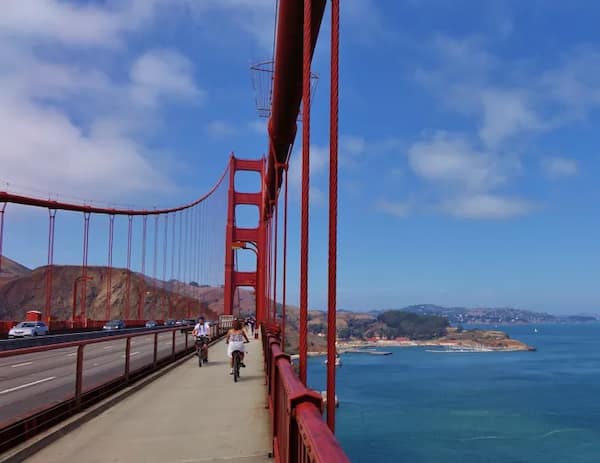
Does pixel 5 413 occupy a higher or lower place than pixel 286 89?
lower

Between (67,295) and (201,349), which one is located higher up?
(67,295)

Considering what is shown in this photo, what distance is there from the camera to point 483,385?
82.6 metres

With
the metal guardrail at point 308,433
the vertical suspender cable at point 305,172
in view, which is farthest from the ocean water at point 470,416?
the metal guardrail at point 308,433

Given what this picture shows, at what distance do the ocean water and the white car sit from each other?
924 inches

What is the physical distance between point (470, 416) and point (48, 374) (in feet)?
189

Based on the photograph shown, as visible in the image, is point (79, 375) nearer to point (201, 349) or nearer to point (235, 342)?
point (235, 342)

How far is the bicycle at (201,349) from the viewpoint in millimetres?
14755

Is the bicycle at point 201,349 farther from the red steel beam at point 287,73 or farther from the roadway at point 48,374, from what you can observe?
the red steel beam at point 287,73

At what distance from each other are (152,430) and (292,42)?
6.29 meters

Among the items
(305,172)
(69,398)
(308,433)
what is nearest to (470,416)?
(69,398)

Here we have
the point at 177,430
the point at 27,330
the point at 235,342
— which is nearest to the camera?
the point at 177,430

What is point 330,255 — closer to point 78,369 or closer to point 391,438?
point 78,369

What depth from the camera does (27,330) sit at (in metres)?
26.9

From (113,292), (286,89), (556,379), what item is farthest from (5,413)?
(113,292)
